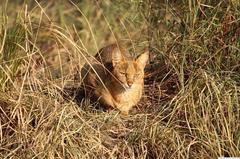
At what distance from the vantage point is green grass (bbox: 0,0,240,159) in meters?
4.44

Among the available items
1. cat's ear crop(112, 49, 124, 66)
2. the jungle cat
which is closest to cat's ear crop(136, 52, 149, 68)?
the jungle cat

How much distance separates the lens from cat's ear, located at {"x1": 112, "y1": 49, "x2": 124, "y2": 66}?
4945 millimetres

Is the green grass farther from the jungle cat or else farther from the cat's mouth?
the cat's mouth

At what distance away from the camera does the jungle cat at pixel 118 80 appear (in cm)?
495

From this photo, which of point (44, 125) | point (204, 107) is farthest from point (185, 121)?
point (44, 125)

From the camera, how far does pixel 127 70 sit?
4922mm

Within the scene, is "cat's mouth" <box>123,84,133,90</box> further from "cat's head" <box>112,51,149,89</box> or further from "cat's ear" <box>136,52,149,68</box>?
"cat's ear" <box>136,52,149,68</box>

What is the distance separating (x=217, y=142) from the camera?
440 centimetres

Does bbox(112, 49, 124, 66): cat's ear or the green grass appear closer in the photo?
the green grass

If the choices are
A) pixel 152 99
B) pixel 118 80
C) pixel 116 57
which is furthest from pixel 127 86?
pixel 152 99

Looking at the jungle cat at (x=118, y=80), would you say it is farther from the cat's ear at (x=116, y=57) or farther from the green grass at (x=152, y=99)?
the green grass at (x=152, y=99)

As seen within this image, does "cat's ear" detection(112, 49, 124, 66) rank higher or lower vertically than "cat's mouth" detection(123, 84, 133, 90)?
higher

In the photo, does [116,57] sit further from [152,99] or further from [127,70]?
[152,99]

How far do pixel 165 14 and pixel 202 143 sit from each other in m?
1.51
